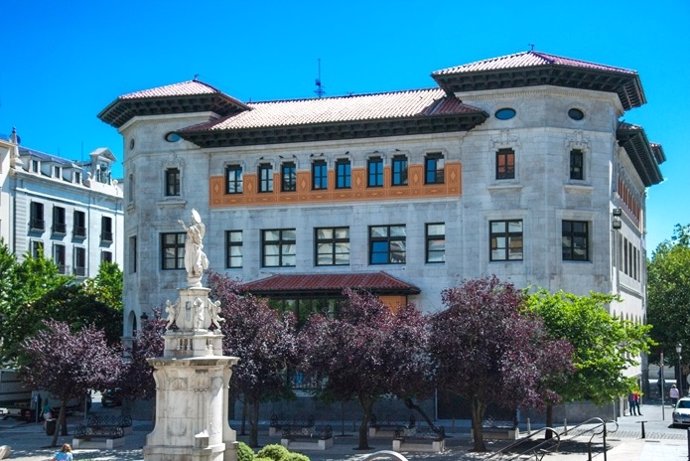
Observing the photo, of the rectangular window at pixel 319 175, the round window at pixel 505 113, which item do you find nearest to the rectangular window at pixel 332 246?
the rectangular window at pixel 319 175

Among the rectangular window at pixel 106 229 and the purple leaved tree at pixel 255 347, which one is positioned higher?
the rectangular window at pixel 106 229

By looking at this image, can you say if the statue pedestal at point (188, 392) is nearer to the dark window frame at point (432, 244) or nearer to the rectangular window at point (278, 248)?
the dark window frame at point (432, 244)

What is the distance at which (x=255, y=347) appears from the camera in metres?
37.1

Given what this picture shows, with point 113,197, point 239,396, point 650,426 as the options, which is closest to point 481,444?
point 239,396

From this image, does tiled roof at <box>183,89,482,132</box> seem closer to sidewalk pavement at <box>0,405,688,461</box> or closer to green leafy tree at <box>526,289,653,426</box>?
green leafy tree at <box>526,289,653,426</box>

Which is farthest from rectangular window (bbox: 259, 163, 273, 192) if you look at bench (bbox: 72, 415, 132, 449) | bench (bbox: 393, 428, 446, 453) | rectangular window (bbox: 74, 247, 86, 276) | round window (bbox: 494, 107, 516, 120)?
rectangular window (bbox: 74, 247, 86, 276)

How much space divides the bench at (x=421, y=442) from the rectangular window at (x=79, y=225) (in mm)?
41989

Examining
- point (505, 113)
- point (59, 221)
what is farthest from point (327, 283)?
point (59, 221)

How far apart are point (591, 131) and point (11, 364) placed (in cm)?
3191

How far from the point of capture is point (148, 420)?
49062 millimetres

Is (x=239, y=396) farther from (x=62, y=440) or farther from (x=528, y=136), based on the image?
(x=528, y=136)

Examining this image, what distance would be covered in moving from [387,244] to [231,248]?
8274mm

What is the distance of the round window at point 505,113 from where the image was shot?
4572cm

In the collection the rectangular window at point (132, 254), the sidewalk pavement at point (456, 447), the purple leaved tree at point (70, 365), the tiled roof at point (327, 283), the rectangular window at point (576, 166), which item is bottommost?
the sidewalk pavement at point (456, 447)
